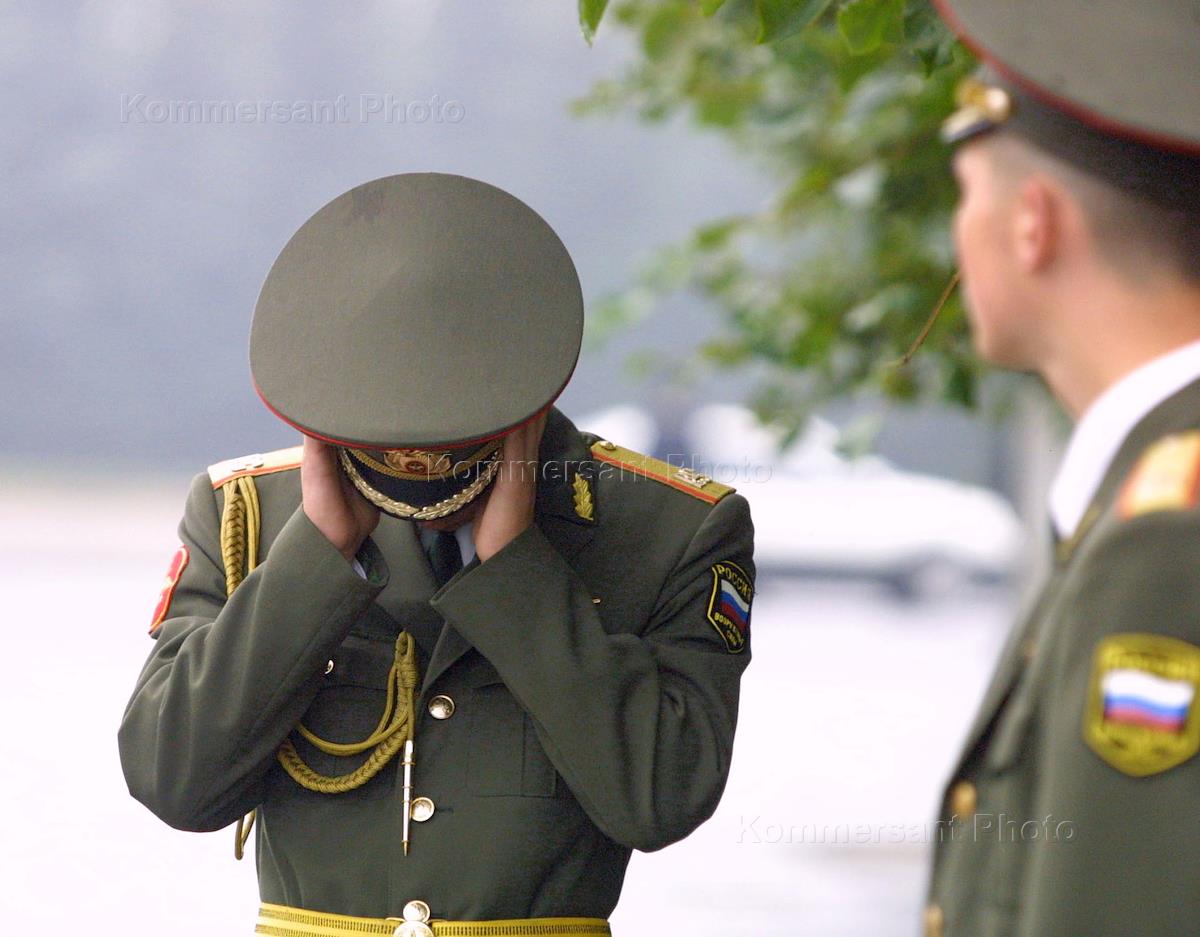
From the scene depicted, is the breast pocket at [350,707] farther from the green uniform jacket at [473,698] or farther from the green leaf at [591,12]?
the green leaf at [591,12]

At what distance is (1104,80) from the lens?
1348 mm

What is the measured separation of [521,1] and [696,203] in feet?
6.57

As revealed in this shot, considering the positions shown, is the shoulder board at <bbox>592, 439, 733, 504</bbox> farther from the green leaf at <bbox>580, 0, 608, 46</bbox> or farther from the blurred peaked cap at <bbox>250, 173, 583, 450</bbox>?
the green leaf at <bbox>580, 0, 608, 46</bbox>

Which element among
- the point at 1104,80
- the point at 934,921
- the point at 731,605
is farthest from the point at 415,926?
the point at 1104,80

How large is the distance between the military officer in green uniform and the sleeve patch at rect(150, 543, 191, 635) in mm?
1207

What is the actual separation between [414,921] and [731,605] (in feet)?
1.92

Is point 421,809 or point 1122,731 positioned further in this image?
point 421,809

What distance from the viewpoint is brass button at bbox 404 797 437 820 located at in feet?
7.25

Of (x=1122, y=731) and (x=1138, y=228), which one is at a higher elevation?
(x=1138, y=228)

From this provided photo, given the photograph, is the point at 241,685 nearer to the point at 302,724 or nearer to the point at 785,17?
the point at 302,724

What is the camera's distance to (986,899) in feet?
4.62

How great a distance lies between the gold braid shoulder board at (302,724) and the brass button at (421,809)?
0.12 feet

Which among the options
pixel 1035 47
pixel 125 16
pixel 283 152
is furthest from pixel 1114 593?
pixel 125 16

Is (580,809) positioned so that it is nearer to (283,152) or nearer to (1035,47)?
(1035,47)
